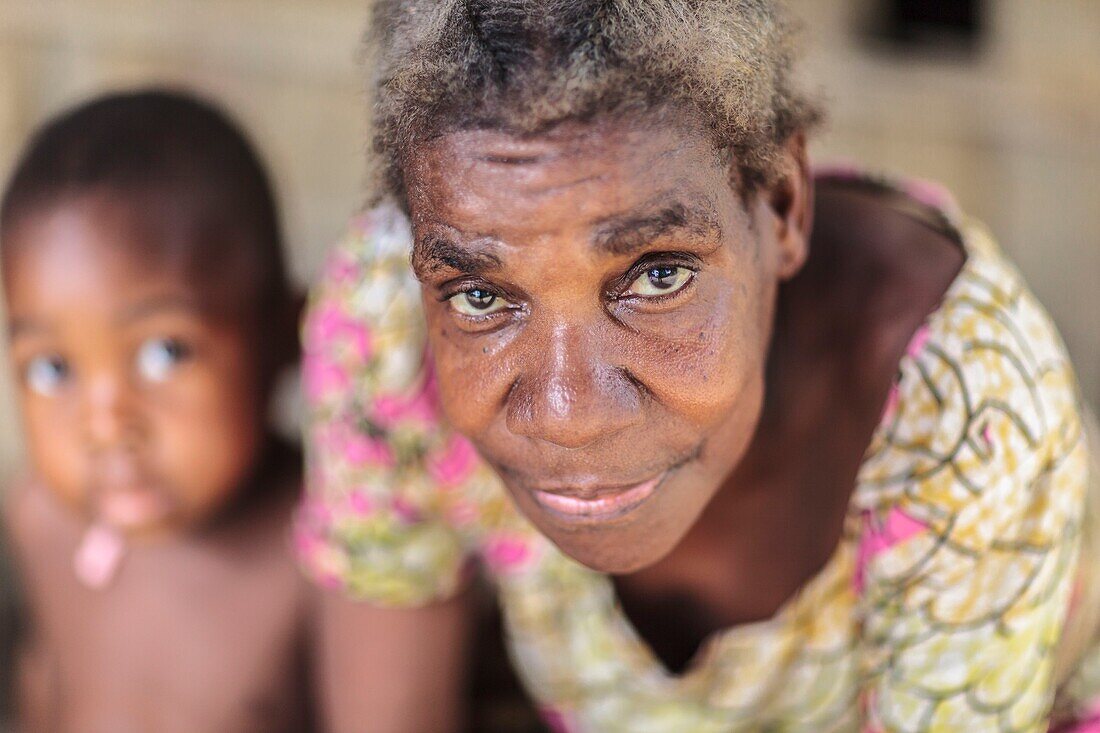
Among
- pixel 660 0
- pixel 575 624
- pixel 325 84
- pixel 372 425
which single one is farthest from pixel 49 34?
pixel 660 0

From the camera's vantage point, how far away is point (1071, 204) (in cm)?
323

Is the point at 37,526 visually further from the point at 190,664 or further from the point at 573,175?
the point at 573,175

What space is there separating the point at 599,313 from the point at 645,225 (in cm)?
8

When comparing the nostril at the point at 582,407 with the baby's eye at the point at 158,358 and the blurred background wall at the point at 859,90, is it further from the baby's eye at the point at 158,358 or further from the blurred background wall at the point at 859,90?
the blurred background wall at the point at 859,90

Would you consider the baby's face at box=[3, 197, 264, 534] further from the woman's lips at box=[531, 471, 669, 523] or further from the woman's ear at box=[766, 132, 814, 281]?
the woman's ear at box=[766, 132, 814, 281]

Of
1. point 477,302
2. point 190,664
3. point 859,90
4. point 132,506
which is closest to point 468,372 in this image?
point 477,302

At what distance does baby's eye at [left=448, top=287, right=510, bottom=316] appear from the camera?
0.92m

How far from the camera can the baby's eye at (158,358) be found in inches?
56.1

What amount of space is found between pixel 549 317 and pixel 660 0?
25 centimetres

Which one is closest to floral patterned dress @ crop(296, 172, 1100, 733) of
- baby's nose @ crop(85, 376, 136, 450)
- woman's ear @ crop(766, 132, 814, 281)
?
woman's ear @ crop(766, 132, 814, 281)

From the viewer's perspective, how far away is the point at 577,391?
0.88 meters

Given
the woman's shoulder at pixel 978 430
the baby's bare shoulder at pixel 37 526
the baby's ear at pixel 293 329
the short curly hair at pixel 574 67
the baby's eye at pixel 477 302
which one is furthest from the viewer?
the baby's bare shoulder at pixel 37 526

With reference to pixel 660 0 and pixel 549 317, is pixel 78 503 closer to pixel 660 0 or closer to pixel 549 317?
pixel 549 317

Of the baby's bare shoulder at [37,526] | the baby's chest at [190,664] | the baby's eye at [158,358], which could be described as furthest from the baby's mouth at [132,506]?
the baby's bare shoulder at [37,526]
